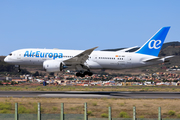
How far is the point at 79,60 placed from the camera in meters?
43.9

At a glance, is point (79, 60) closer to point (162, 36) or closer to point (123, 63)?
point (123, 63)

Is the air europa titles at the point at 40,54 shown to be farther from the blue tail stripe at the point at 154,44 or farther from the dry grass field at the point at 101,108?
the dry grass field at the point at 101,108

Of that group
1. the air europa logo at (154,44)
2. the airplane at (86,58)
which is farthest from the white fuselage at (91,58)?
the air europa logo at (154,44)

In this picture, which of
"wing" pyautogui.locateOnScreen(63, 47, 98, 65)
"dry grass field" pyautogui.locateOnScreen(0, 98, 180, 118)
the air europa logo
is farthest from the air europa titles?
"dry grass field" pyautogui.locateOnScreen(0, 98, 180, 118)

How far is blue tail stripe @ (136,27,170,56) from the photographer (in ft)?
159

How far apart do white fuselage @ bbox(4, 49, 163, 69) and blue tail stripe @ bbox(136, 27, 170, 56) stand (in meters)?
1.08

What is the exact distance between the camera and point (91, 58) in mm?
45688

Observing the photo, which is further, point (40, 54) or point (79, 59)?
point (40, 54)

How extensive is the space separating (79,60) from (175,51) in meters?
159

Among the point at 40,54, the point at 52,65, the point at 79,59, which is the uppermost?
the point at 40,54

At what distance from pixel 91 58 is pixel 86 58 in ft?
6.18

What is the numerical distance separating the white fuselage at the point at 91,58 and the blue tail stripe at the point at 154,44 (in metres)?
1.08

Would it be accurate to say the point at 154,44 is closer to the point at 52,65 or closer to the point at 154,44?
the point at 154,44

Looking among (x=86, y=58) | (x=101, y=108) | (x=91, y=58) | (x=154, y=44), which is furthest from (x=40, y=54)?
(x=101, y=108)
